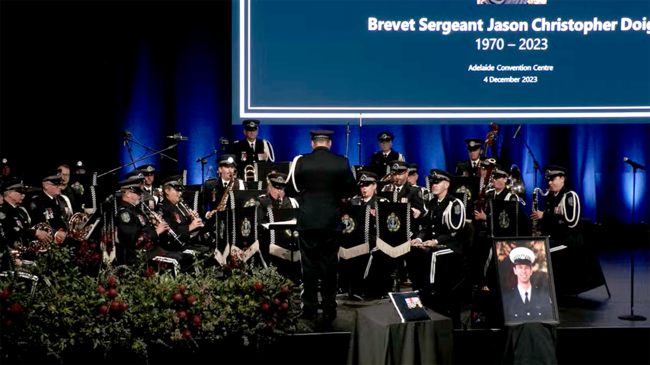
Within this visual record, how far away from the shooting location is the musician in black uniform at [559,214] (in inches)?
364

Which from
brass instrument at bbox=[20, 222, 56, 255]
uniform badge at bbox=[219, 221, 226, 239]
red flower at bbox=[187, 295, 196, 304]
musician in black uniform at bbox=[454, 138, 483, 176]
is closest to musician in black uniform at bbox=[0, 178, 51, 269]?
brass instrument at bbox=[20, 222, 56, 255]

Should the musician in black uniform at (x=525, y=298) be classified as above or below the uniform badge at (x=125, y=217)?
below

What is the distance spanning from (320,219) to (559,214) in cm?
310

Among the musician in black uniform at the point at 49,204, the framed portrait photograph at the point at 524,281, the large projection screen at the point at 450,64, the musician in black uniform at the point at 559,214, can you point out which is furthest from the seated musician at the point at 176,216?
the framed portrait photograph at the point at 524,281

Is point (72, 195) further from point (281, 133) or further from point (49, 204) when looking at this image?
point (281, 133)

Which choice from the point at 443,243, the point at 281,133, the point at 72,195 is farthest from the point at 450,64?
the point at 72,195

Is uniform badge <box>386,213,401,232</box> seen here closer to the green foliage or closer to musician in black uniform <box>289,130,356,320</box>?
musician in black uniform <box>289,130,356,320</box>

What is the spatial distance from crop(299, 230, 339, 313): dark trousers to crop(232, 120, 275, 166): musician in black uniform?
12.3 feet

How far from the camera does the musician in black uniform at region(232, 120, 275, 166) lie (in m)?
11.2

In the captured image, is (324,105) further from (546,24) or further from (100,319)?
(100,319)

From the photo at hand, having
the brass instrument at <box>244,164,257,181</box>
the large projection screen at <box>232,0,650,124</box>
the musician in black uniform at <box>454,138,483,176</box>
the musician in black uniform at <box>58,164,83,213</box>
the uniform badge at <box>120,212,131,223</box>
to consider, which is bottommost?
the uniform badge at <box>120,212,131,223</box>

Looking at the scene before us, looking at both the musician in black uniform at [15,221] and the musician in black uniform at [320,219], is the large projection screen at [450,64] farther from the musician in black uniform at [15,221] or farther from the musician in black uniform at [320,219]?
the musician in black uniform at [320,219]

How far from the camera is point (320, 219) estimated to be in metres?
7.58

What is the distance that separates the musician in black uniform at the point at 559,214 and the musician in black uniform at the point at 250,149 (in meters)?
3.74
